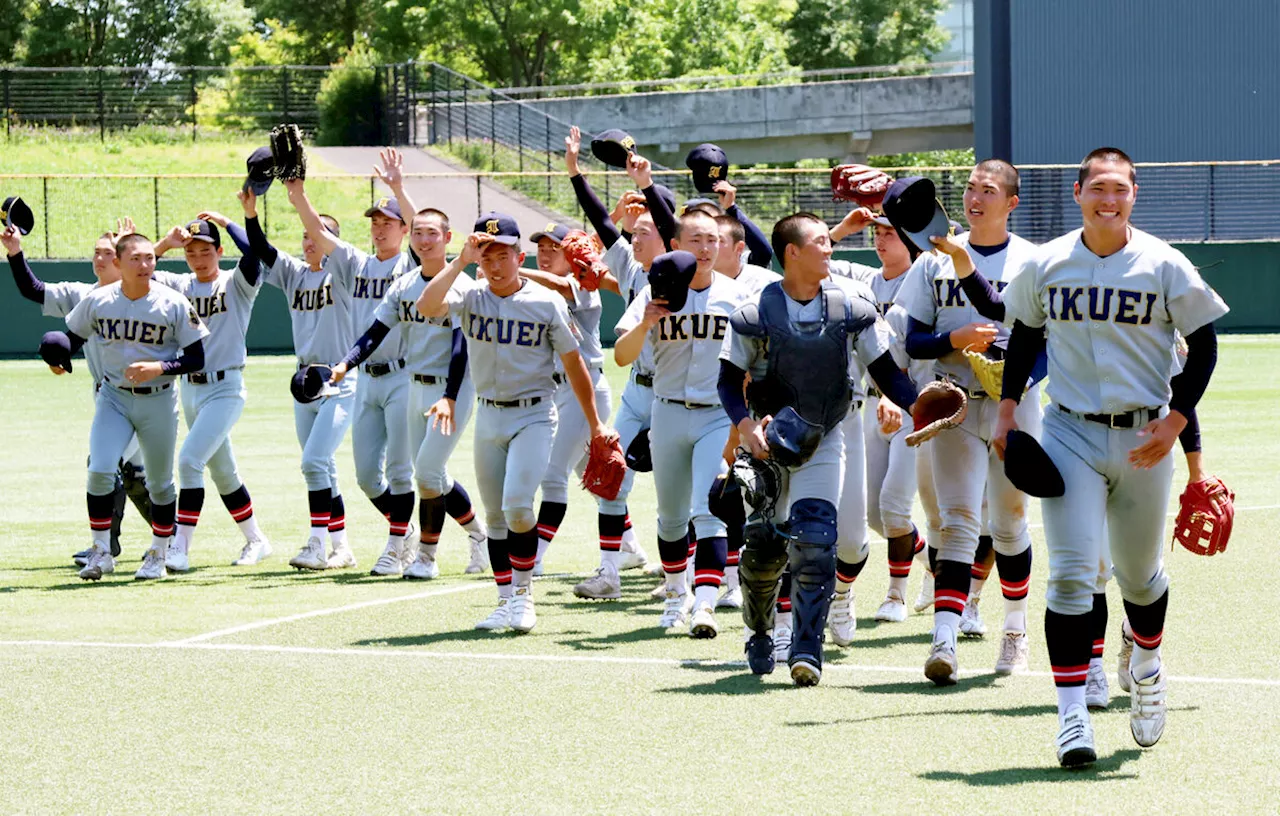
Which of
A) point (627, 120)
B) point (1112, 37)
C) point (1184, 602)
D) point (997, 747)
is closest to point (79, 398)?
point (1184, 602)

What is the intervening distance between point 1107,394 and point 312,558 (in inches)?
269

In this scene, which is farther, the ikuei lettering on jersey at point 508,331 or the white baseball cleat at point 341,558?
Answer: the white baseball cleat at point 341,558

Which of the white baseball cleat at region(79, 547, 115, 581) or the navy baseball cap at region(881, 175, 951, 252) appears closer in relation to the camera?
the navy baseball cap at region(881, 175, 951, 252)

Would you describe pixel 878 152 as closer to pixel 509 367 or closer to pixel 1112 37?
pixel 1112 37

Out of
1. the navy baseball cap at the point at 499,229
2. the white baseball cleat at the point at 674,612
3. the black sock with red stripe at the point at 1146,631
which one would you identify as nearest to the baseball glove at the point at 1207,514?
the black sock with red stripe at the point at 1146,631

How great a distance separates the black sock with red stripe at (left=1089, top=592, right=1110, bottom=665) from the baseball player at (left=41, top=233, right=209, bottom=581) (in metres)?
A: 6.38

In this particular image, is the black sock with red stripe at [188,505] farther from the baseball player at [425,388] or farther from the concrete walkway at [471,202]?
the concrete walkway at [471,202]

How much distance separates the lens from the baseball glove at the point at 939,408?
24.8 ft

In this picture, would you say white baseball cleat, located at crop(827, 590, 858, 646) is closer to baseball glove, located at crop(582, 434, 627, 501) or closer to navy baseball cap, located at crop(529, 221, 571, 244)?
baseball glove, located at crop(582, 434, 627, 501)

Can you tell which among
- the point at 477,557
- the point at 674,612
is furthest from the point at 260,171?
the point at 674,612

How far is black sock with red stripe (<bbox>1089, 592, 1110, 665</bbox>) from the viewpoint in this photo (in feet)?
21.9

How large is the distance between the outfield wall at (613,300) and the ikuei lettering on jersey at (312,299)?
19025mm

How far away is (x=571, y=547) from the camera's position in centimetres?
1282

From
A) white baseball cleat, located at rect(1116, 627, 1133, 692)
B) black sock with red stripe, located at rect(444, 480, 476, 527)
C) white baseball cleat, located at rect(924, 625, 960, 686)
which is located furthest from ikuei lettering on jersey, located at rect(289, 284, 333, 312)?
white baseball cleat, located at rect(1116, 627, 1133, 692)
